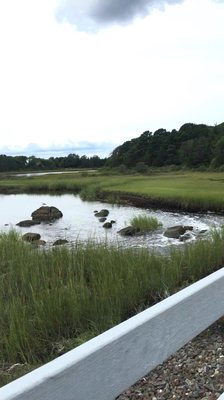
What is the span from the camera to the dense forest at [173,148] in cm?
10862

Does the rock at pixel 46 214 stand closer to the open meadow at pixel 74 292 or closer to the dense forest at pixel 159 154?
the open meadow at pixel 74 292

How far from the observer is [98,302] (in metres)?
4.99

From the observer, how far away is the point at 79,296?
198 inches

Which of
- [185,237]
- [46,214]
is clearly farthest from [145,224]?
[46,214]

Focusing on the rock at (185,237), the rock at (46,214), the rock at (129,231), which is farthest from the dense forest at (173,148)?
the rock at (185,237)

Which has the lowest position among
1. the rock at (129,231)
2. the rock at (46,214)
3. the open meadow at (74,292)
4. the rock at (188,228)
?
the rock at (46,214)

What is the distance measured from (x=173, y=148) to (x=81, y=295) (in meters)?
123

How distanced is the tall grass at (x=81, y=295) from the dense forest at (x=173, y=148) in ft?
323

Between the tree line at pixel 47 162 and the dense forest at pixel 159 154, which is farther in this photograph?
the tree line at pixel 47 162

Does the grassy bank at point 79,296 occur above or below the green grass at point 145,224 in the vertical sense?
above

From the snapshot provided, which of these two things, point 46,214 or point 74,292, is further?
point 46,214

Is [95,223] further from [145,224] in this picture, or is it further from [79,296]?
[79,296]

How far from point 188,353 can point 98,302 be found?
1287mm

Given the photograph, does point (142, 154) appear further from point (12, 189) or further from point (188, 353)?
point (188, 353)
